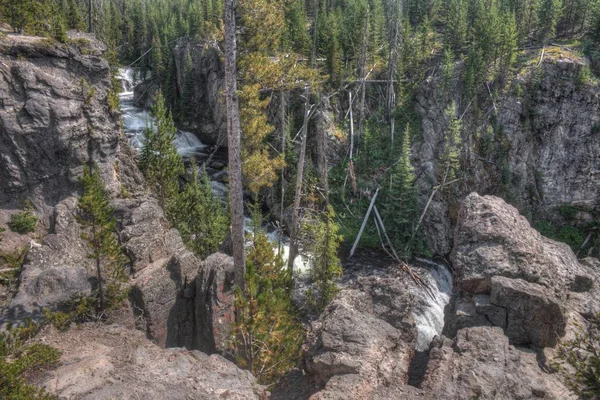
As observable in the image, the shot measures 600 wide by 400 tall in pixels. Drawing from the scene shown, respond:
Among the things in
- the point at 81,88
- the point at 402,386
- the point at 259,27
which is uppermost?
the point at 259,27

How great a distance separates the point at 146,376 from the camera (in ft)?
27.7

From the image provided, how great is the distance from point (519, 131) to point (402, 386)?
118ft

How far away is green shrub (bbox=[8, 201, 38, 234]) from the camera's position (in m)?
18.6

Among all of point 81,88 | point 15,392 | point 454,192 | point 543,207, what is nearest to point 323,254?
point 15,392

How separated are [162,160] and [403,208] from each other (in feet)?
62.8

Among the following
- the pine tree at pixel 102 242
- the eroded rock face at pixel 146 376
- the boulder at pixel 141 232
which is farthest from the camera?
the boulder at pixel 141 232

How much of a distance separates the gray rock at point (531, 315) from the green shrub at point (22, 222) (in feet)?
70.3

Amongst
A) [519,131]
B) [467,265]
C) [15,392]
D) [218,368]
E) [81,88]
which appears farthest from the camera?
[519,131]

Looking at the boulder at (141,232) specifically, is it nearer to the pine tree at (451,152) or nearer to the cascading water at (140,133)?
the cascading water at (140,133)

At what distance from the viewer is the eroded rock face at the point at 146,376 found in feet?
25.4

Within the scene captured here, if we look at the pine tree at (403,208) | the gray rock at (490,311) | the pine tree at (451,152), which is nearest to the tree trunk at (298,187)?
the gray rock at (490,311)

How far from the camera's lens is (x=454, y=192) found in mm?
35219

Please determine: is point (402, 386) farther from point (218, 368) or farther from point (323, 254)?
point (323, 254)

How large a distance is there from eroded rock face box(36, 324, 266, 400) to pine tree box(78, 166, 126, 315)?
8.94 feet
